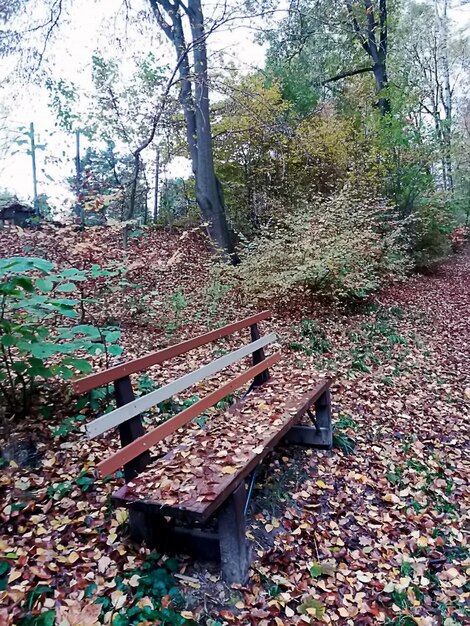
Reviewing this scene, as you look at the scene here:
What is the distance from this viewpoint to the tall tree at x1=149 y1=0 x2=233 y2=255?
7.27 meters

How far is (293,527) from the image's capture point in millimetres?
2570

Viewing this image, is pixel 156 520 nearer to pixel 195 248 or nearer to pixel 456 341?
pixel 456 341

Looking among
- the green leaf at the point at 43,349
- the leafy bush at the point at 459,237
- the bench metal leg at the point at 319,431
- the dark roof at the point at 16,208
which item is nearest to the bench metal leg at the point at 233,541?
the green leaf at the point at 43,349

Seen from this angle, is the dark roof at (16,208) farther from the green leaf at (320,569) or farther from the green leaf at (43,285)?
the green leaf at (320,569)

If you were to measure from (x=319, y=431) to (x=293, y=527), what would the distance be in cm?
96

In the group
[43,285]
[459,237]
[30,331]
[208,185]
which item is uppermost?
[208,185]

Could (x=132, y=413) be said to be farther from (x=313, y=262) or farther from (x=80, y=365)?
(x=313, y=262)

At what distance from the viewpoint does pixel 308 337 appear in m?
5.77

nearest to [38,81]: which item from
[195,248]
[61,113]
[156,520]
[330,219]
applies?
[61,113]

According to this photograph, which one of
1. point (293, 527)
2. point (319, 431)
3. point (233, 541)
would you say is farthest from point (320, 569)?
point (319, 431)

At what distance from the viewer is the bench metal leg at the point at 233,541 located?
2062 mm

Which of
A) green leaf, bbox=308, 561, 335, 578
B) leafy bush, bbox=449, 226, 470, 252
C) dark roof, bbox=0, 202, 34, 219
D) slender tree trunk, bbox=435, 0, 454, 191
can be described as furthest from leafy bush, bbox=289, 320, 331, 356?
slender tree trunk, bbox=435, 0, 454, 191

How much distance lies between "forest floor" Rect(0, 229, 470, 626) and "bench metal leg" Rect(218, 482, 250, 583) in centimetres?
7

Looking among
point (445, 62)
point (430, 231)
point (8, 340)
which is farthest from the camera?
point (445, 62)
